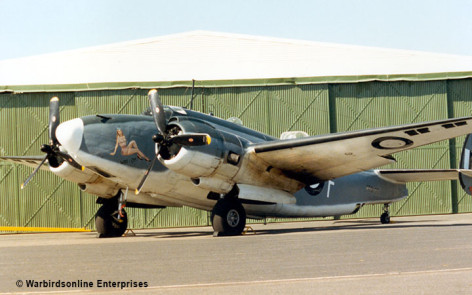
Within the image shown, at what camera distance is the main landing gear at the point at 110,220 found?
20.1m

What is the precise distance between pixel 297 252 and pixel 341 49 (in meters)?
25.3

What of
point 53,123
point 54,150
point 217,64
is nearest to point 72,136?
point 54,150

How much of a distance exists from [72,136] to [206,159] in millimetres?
3697

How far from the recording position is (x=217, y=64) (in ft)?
110

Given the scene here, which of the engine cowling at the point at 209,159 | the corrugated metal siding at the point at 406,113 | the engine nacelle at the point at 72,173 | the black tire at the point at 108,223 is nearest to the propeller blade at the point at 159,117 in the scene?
the engine cowling at the point at 209,159

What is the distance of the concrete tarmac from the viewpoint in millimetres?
7168

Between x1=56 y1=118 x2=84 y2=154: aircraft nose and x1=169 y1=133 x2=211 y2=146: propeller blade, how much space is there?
2855 mm

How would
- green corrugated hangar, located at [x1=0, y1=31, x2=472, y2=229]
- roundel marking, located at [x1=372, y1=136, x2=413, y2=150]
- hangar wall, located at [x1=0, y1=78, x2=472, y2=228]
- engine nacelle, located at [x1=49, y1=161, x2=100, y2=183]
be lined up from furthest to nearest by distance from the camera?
1. green corrugated hangar, located at [x1=0, y1=31, x2=472, y2=229]
2. hangar wall, located at [x1=0, y1=78, x2=472, y2=228]
3. engine nacelle, located at [x1=49, y1=161, x2=100, y2=183]
4. roundel marking, located at [x1=372, y1=136, x2=413, y2=150]

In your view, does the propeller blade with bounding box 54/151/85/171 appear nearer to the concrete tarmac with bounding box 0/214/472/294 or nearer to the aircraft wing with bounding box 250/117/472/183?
the aircraft wing with bounding box 250/117/472/183

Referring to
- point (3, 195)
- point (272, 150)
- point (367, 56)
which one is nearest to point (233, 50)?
point (367, 56)

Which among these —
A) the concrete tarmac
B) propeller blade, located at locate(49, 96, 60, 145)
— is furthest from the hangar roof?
the concrete tarmac

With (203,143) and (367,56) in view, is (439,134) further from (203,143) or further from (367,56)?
(367,56)

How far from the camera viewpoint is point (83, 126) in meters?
17.3

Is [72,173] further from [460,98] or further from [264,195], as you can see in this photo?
[460,98]
